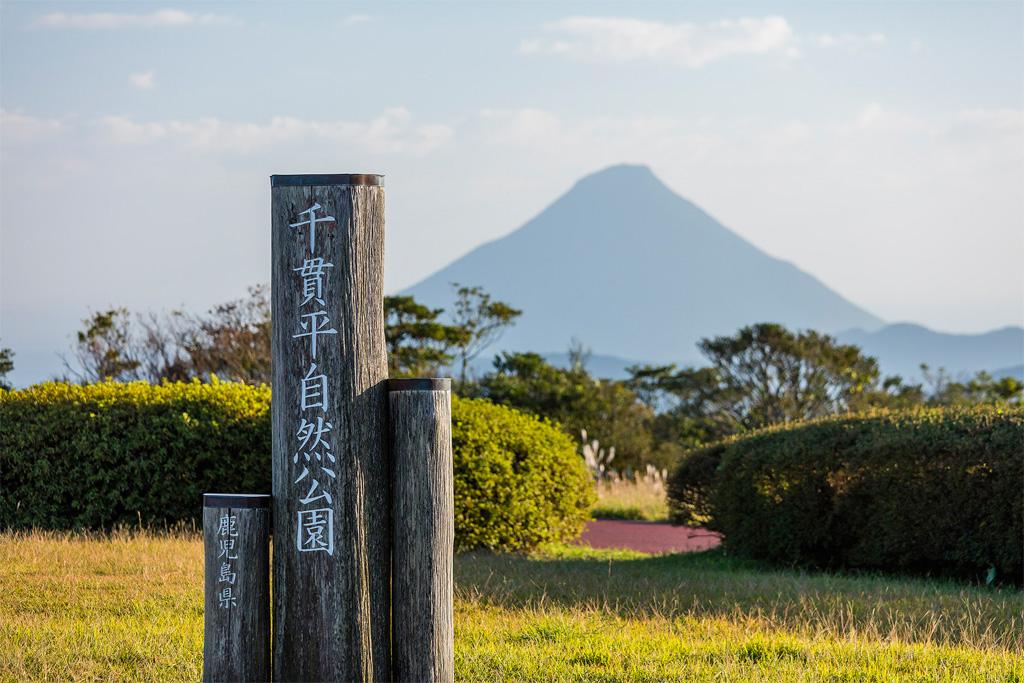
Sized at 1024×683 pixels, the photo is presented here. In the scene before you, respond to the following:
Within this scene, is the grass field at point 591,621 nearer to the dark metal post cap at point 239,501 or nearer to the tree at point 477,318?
the dark metal post cap at point 239,501

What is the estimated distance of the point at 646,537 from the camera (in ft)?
44.4

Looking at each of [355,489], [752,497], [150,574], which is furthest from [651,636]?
[752,497]

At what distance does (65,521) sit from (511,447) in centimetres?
425

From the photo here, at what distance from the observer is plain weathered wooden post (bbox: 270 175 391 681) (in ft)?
14.2

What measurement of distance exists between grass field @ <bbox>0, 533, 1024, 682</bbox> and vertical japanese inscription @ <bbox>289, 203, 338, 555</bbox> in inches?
65.2

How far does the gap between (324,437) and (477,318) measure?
743 inches

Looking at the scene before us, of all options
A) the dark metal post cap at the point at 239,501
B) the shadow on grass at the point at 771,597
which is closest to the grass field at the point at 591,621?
the shadow on grass at the point at 771,597

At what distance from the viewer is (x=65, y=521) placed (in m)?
10.0

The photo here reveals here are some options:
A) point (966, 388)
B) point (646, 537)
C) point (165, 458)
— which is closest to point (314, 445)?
point (165, 458)

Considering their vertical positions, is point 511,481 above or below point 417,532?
below

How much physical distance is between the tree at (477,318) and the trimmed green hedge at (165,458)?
11.8m

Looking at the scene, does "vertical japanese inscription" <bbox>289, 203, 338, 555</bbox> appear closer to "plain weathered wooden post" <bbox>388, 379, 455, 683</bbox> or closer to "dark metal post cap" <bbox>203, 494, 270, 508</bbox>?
"dark metal post cap" <bbox>203, 494, 270, 508</bbox>

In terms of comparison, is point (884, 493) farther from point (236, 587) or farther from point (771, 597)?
point (236, 587)

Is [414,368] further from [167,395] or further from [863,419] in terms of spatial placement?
[863,419]
